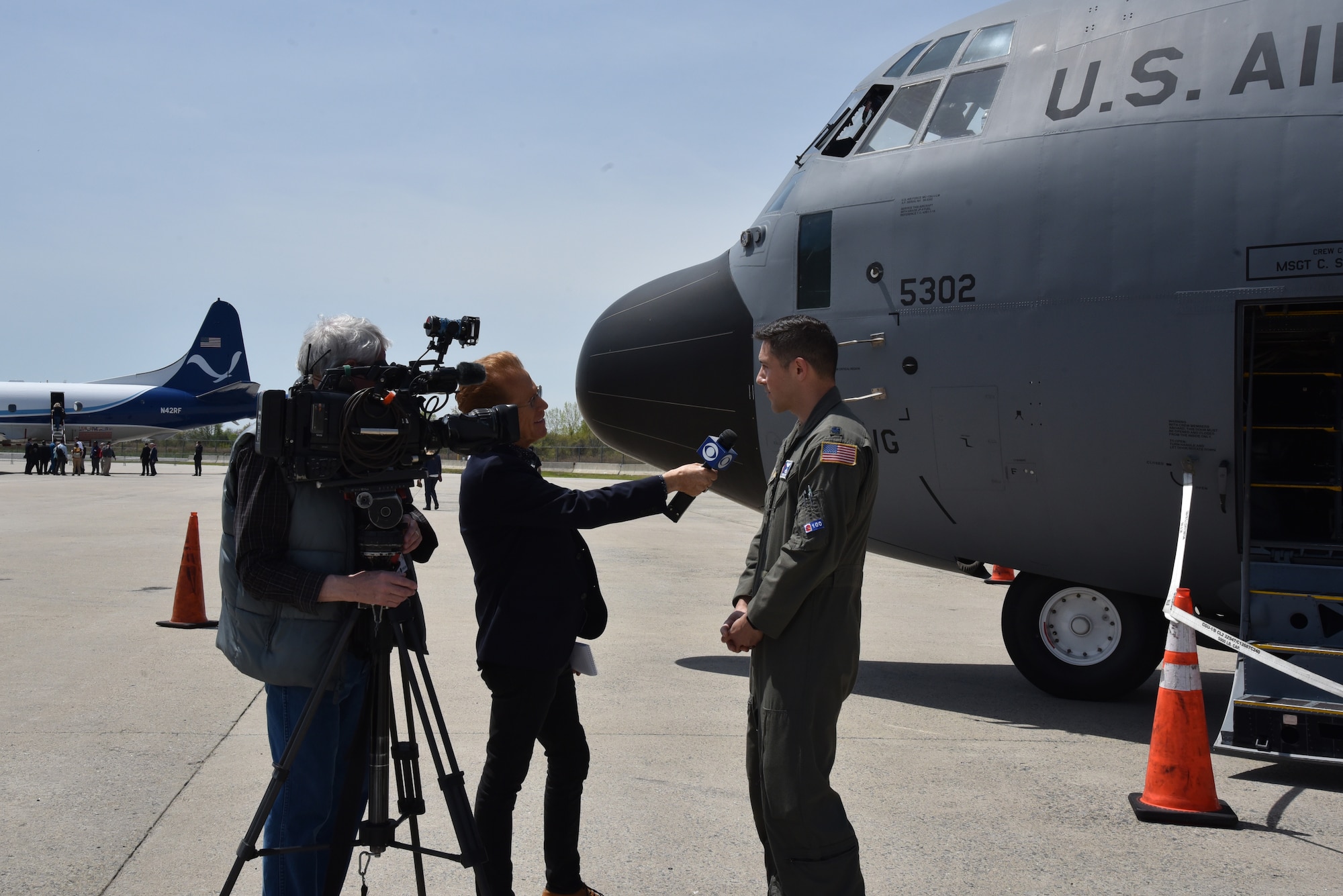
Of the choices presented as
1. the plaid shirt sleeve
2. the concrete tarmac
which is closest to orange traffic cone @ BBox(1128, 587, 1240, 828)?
the concrete tarmac

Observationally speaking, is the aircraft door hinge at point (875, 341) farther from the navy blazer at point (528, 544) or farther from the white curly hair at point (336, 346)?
the white curly hair at point (336, 346)

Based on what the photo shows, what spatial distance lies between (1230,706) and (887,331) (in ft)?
9.29

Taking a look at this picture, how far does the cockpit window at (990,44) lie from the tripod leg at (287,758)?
568cm

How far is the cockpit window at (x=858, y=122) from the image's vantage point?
7117mm

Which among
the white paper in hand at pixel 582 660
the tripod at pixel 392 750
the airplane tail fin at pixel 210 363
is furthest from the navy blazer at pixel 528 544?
the airplane tail fin at pixel 210 363

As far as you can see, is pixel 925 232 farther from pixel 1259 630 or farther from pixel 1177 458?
pixel 1259 630

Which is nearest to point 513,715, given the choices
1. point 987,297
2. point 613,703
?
point 613,703

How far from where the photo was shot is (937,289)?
21.1 feet

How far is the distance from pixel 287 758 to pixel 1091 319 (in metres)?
4.97

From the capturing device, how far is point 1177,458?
5992mm

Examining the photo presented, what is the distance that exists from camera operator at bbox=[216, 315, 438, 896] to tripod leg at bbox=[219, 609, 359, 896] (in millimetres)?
92

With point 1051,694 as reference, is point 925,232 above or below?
above

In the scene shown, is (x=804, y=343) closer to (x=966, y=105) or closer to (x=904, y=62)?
(x=966, y=105)

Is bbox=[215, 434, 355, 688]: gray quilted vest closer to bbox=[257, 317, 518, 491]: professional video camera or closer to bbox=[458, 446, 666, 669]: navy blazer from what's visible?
bbox=[257, 317, 518, 491]: professional video camera
